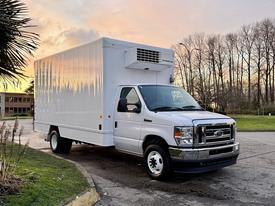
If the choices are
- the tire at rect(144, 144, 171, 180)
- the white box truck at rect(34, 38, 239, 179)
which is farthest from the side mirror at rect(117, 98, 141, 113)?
the tire at rect(144, 144, 171, 180)

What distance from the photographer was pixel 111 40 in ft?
29.8

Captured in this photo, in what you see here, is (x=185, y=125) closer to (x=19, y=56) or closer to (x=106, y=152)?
(x=19, y=56)

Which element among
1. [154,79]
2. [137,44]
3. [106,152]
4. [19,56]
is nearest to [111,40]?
[137,44]

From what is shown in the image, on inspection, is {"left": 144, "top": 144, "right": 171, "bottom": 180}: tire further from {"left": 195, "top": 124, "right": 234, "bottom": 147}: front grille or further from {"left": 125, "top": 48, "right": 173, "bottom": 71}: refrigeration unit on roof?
{"left": 125, "top": 48, "right": 173, "bottom": 71}: refrigeration unit on roof

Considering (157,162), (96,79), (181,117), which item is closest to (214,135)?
(181,117)

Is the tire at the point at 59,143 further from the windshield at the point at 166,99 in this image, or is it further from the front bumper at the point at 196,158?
the front bumper at the point at 196,158

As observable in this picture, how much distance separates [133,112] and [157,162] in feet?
4.53

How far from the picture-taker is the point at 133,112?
8469 mm

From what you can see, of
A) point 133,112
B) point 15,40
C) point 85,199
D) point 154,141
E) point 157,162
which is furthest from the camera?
point 133,112

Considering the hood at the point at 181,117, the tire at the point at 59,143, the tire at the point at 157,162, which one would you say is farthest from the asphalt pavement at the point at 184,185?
the hood at the point at 181,117

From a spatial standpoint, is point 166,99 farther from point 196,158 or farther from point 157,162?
point 196,158

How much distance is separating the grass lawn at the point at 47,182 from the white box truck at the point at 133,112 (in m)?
1.47

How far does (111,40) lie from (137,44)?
0.81 m

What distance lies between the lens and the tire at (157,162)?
752 centimetres
